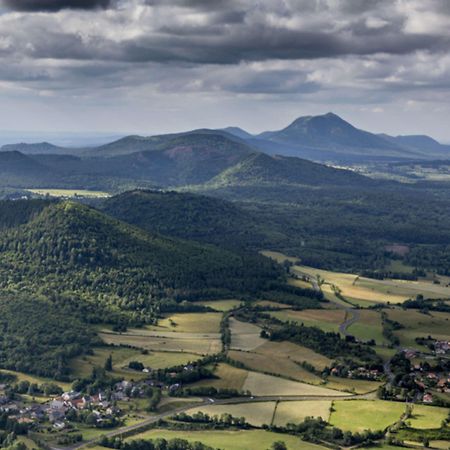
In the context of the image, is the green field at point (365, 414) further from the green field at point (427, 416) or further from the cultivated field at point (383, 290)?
the cultivated field at point (383, 290)

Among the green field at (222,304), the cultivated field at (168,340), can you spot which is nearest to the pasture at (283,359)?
the cultivated field at (168,340)

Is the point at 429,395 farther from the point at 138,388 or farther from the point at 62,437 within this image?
the point at 62,437

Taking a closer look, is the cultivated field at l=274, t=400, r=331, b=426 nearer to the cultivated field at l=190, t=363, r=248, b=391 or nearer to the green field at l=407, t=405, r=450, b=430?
the cultivated field at l=190, t=363, r=248, b=391

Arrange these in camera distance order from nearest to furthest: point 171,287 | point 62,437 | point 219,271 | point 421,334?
point 62,437
point 421,334
point 171,287
point 219,271

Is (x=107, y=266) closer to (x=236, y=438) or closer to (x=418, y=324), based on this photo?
(x=418, y=324)

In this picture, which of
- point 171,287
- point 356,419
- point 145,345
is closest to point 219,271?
point 171,287

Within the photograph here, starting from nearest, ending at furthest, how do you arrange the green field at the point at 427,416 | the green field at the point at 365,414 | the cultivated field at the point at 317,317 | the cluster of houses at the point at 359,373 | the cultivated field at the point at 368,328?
the green field at the point at 365,414 → the green field at the point at 427,416 → the cluster of houses at the point at 359,373 → the cultivated field at the point at 368,328 → the cultivated field at the point at 317,317
